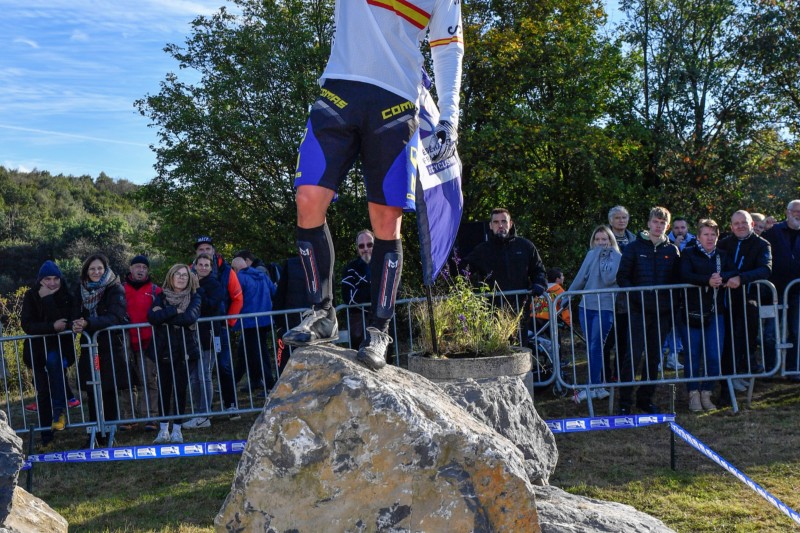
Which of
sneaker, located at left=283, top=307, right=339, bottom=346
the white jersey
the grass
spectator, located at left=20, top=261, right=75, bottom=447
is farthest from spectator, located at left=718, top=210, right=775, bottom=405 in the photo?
spectator, located at left=20, top=261, right=75, bottom=447

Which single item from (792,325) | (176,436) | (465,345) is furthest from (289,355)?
(792,325)

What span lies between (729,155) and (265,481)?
13622 millimetres

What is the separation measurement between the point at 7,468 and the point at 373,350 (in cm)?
203

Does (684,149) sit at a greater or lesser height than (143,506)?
greater

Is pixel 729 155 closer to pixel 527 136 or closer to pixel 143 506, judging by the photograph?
pixel 527 136

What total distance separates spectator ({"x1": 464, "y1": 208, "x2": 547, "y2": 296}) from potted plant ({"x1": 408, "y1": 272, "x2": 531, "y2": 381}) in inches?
Result: 59.7

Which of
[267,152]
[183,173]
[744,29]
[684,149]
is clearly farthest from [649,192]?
[183,173]

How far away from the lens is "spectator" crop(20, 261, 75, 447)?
762 cm

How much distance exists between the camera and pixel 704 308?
759cm

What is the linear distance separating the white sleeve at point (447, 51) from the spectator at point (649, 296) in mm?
4083

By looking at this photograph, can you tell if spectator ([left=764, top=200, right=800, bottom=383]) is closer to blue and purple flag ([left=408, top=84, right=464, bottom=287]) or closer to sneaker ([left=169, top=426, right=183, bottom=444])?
blue and purple flag ([left=408, top=84, right=464, bottom=287])

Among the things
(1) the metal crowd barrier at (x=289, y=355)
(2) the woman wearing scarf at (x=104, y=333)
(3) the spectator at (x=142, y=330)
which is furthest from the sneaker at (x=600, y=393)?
(2) the woman wearing scarf at (x=104, y=333)

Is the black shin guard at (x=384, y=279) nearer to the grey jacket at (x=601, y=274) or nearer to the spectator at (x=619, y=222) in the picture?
the grey jacket at (x=601, y=274)

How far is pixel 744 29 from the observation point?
15.3 metres
